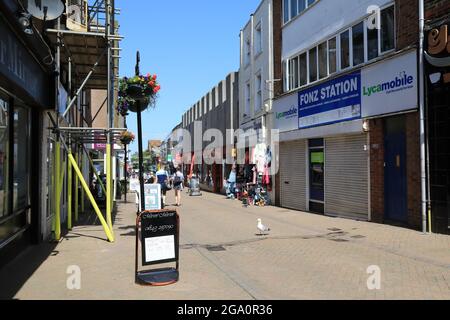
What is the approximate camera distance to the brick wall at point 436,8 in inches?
410

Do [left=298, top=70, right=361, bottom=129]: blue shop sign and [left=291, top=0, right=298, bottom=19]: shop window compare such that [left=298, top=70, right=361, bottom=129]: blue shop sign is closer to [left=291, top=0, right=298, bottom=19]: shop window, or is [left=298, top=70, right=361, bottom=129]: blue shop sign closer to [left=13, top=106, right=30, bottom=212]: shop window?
[left=291, top=0, right=298, bottom=19]: shop window

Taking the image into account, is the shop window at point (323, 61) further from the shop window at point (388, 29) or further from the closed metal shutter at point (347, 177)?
the shop window at point (388, 29)

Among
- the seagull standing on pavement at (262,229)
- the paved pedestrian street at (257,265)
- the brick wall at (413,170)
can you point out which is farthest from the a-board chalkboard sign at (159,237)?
the brick wall at (413,170)

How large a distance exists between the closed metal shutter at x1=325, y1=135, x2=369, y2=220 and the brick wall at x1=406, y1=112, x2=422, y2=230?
1.90 m

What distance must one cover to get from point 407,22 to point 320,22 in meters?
5.03

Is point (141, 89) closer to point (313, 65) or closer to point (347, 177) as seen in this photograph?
point (347, 177)

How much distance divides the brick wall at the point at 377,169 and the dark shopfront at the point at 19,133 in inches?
330

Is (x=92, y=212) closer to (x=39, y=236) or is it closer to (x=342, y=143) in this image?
(x=39, y=236)

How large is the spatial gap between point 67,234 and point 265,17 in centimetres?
1424

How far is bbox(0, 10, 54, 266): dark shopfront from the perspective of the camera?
7.02 meters

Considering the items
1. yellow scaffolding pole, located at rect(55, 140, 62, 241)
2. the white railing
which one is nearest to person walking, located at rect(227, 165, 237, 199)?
the white railing

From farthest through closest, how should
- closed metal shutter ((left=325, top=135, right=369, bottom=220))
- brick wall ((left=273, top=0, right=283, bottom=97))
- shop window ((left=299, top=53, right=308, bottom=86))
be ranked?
brick wall ((left=273, top=0, right=283, bottom=97)), shop window ((left=299, top=53, right=308, bottom=86)), closed metal shutter ((left=325, top=135, right=369, bottom=220))

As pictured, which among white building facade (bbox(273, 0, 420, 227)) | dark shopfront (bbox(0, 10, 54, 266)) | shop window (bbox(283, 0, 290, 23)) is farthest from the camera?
shop window (bbox(283, 0, 290, 23))
